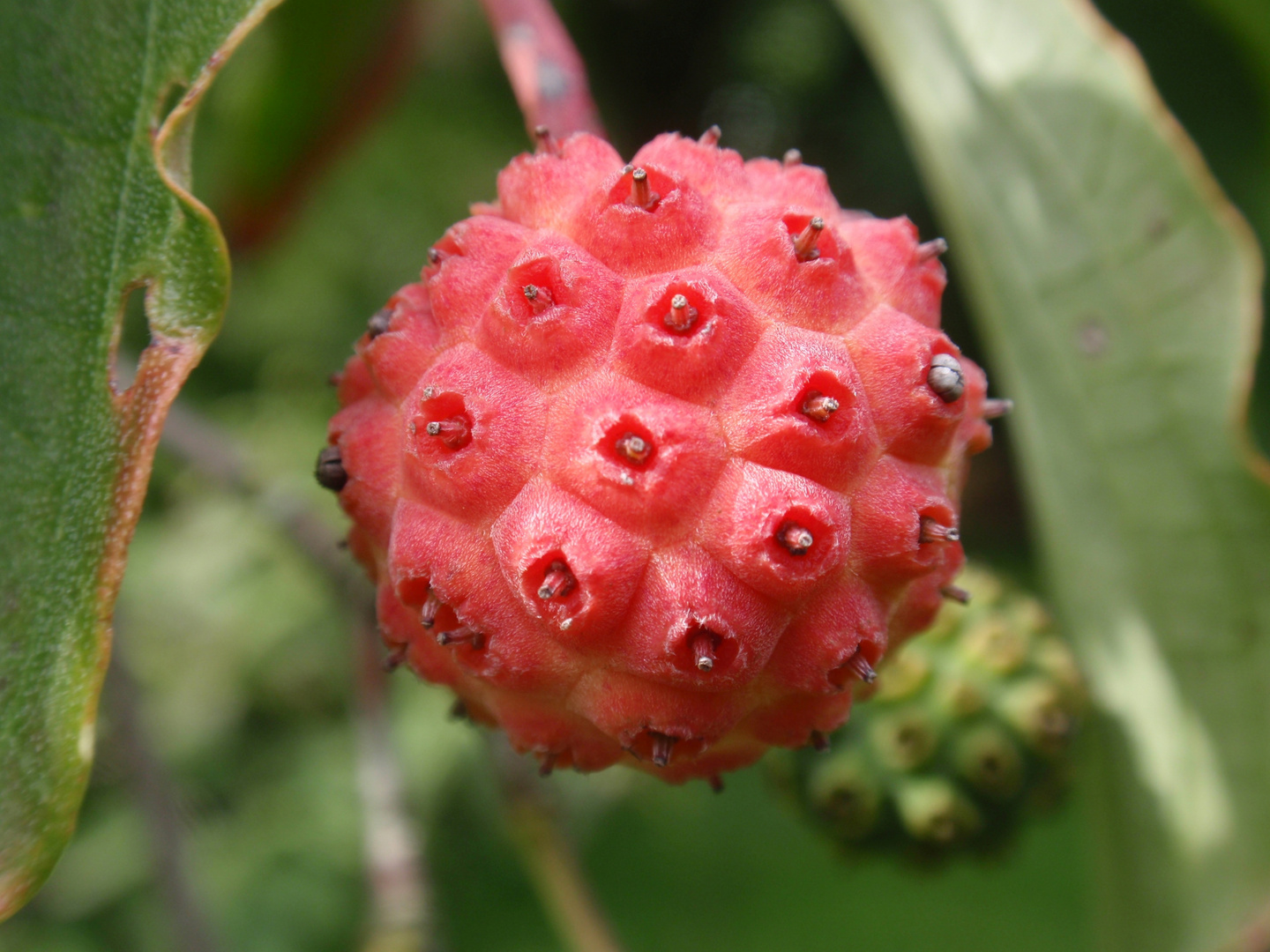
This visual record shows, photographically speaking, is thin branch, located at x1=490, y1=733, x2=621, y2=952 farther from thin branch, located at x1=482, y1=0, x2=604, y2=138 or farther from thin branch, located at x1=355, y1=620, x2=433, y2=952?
thin branch, located at x1=482, y1=0, x2=604, y2=138

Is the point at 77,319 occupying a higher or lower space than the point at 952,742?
higher

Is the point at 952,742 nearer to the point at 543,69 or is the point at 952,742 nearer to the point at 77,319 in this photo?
the point at 543,69

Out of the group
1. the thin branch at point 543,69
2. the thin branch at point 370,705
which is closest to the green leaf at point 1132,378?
the thin branch at point 543,69

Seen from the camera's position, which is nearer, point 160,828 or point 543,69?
point 543,69

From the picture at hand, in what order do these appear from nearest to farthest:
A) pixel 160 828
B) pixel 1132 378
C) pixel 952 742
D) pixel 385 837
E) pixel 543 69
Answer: pixel 543 69
pixel 1132 378
pixel 160 828
pixel 952 742
pixel 385 837

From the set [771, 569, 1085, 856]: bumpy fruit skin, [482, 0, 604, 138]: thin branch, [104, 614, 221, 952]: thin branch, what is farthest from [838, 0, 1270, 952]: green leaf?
[104, 614, 221, 952]: thin branch

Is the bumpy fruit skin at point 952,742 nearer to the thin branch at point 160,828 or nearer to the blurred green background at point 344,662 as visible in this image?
the blurred green background at point 344,662

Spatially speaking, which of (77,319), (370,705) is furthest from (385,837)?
(77,319)
